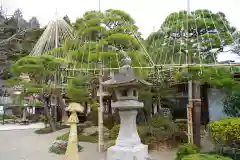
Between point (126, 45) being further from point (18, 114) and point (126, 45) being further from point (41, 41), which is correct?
point (18, 114)

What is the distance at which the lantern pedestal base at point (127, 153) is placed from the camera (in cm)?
655

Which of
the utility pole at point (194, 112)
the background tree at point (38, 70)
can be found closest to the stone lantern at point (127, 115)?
the utility pole at point (194, 112)

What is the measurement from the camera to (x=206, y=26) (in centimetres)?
854

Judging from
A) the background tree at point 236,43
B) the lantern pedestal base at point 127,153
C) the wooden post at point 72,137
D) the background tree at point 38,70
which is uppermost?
the background tree at point 236,43

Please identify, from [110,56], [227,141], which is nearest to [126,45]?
[110,56]

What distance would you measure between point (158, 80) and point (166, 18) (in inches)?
95.2

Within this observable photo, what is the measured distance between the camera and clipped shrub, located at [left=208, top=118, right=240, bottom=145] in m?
6.57

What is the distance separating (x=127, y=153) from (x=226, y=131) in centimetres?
268

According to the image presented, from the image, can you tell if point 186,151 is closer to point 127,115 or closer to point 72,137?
point 127,115

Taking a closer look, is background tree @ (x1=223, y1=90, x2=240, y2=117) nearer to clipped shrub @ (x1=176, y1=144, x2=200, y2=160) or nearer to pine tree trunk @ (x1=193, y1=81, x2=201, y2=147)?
pine tree trunk @ (x1=193, y1=81, x2=201, y2=147)

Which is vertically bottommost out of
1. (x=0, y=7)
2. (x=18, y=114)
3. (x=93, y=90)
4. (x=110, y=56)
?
(x=18, y=114)

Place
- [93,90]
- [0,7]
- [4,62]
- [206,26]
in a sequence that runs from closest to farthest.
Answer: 1. [206,26]
2. [93,90]
3. [4,62]
4. [0,7]

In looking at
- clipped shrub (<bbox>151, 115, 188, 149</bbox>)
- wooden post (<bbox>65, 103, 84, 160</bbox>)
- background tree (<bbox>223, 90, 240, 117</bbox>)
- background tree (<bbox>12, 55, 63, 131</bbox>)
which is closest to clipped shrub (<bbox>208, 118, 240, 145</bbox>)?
background tree (<bbox>223, 90, 240, 117</bbox>)

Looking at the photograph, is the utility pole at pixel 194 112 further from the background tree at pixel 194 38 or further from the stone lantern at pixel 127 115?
the stone lantern at pixel 127 115
